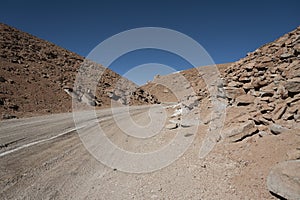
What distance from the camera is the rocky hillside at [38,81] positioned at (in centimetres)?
1795

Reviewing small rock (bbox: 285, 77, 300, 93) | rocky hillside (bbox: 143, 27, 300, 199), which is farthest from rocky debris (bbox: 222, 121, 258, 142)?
small rock (bbox: 285, 77, 300, 93)

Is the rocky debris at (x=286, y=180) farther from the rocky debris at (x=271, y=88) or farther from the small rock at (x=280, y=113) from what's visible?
the small rock at (x=280, y=113)

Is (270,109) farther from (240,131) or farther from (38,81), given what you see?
(38,81)

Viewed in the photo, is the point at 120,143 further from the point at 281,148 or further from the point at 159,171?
the point at 281,148

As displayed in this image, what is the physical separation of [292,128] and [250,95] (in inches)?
115

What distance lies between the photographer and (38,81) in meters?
24.0

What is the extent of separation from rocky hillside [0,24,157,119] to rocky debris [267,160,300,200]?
1525cm

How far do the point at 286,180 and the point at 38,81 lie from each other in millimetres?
26091

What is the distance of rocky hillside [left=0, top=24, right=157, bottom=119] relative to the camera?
1795cm

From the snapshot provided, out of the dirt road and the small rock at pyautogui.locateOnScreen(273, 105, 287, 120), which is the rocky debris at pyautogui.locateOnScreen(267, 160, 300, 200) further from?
the small rock at pyautogui.locateOnScreen(273, 105, 287, 120)

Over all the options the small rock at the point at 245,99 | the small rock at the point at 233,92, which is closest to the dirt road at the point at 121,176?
the small rock at the point at 245,99

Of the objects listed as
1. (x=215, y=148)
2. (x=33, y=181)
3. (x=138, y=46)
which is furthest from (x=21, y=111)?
(x=215, y=148)

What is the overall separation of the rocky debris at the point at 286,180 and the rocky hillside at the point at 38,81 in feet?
50.0

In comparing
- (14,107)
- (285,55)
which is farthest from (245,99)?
(14,107)
